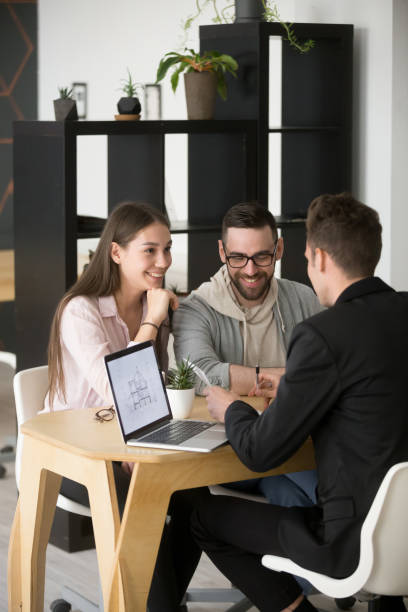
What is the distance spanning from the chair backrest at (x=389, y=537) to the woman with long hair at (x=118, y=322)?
28.6 inches

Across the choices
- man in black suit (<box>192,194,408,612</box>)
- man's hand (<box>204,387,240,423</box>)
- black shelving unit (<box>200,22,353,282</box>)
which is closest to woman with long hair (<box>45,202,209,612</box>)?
man's hand (<box>204,387,240,423</box>)

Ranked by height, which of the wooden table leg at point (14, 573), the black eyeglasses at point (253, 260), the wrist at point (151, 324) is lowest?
the wooden table leg at point (14, 573)

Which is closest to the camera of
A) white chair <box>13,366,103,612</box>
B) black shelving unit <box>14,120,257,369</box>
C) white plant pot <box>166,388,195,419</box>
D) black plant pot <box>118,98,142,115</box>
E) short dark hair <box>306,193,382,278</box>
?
short dark hair <box>306,193,382,278</box>

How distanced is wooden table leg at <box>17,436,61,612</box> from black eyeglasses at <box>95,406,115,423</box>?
19 centimetres

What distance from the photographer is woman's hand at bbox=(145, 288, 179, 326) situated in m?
3.23

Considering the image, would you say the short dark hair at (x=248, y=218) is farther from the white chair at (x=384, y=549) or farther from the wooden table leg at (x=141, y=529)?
the white chair at (x=384, y=549)

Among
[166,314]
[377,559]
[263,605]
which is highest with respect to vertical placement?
[166,314]

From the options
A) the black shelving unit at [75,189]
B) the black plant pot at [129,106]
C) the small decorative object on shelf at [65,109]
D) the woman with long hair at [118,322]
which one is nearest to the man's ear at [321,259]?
the woman with long hair at [118,322]

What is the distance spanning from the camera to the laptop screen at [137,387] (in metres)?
Result: 2.59

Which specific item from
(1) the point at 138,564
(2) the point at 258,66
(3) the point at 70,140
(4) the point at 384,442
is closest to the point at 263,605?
(1) the point at 138,564

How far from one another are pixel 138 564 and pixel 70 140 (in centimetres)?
199

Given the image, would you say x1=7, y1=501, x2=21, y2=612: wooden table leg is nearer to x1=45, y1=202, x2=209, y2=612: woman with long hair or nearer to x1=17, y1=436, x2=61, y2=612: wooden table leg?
x1=17, y1=436, x2=61, y2=612: wooden table leg

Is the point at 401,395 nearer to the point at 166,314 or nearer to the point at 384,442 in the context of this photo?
the point at 384,442

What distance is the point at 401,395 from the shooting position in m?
2.34
